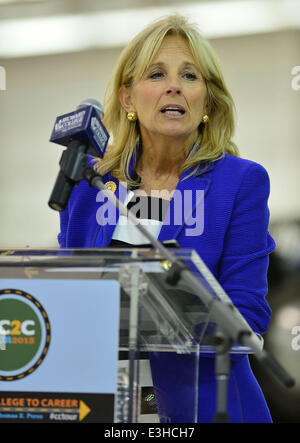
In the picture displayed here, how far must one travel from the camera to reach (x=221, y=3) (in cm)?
355

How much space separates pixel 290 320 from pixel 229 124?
4.41 ft

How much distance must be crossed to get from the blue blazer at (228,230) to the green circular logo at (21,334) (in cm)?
39

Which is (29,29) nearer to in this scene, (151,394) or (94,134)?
(94,134)

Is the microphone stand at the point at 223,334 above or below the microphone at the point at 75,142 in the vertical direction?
below

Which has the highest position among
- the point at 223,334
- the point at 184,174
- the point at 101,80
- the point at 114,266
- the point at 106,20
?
the point at 106,20

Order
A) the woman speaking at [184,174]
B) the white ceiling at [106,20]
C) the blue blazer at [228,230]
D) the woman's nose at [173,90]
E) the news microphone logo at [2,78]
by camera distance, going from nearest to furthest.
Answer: the blue blazer at [228,230]
the woman speaking at [184,174]
the woman's nose at [173,90]
the white ceiling at [106,20]
the news microphone logo at [2,78]

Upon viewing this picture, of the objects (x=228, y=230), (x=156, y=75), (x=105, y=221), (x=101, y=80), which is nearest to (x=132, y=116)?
(x=156, y=75)

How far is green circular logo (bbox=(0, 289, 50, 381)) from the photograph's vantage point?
3.71 feet

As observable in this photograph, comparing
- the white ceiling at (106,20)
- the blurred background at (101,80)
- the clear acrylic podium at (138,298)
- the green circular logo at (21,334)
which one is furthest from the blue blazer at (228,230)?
the white ceiling at (106,20)

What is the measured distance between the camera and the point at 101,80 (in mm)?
3623

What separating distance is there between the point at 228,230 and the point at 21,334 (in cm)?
78

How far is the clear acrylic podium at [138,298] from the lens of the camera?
3.68 ft

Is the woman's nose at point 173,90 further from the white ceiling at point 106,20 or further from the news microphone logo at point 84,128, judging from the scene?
the white ceiling at point 106,20

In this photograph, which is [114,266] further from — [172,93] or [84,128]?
[172,93]
